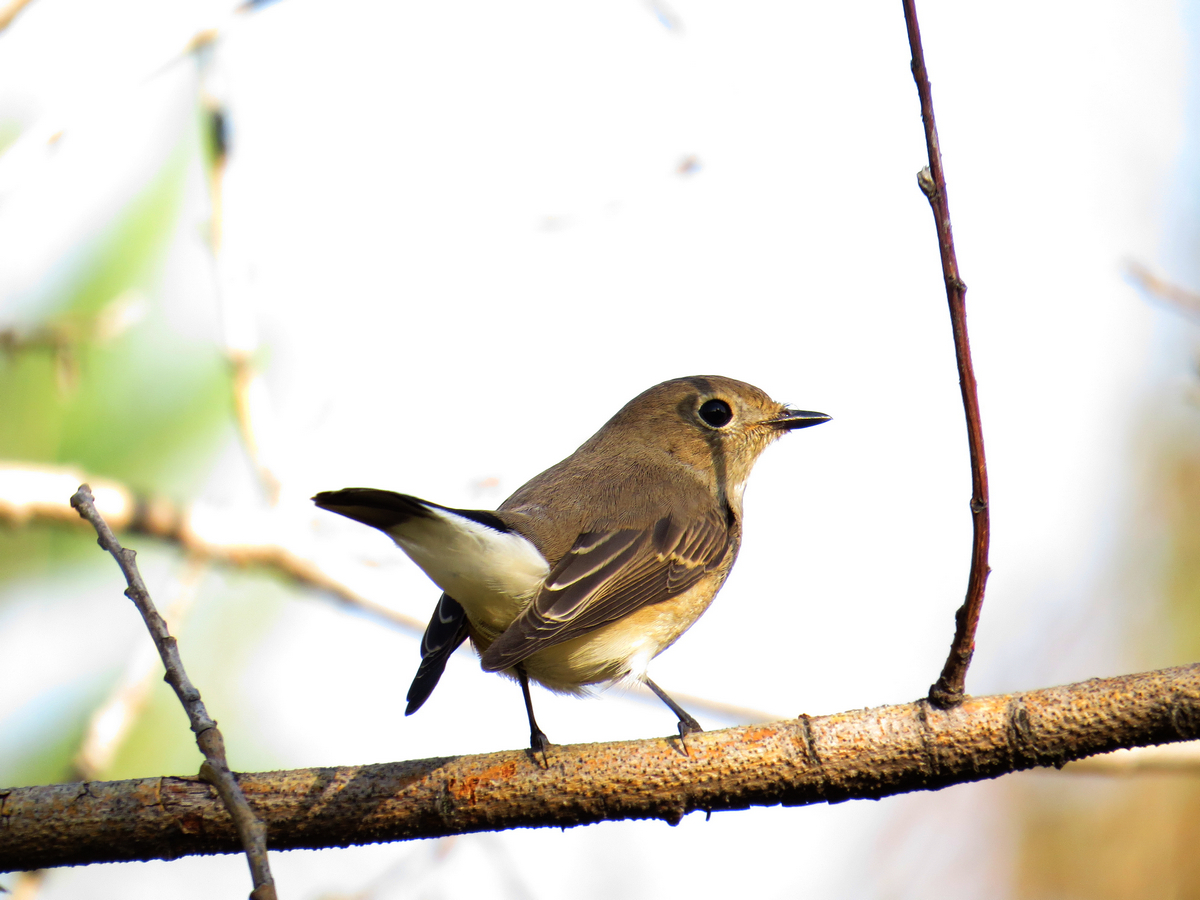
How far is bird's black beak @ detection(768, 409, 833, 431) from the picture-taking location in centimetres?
504

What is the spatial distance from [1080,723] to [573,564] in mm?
1709

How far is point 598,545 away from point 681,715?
78 cm

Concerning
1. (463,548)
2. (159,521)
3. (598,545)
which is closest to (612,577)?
(598,545)

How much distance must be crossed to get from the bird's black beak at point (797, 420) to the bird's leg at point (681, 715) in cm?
174

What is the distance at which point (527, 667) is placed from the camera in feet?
11.9

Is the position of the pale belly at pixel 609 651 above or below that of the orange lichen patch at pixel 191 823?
above

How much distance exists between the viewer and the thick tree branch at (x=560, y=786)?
8.23 feet

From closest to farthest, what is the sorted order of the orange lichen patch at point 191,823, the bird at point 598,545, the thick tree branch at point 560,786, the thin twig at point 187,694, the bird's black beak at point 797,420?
the thin twig at point 187,694, the thick tree branch at point 560,786, the orange lichen patch at point 191,823, the bird at point 598,545, the bird's black beak at point 797,420

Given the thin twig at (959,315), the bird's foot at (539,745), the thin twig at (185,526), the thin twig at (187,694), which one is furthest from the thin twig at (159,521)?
the thin twig at (959,315)

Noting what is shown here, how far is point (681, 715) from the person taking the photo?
3248 mm

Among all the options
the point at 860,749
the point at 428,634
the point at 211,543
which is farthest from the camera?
the point at 211,543

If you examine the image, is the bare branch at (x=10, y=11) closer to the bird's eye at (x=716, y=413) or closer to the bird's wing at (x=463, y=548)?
the bird's wing at (x=463, y=548)

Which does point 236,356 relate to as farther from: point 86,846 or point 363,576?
point 86,846

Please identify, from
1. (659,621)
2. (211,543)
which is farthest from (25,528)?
(659,621)
